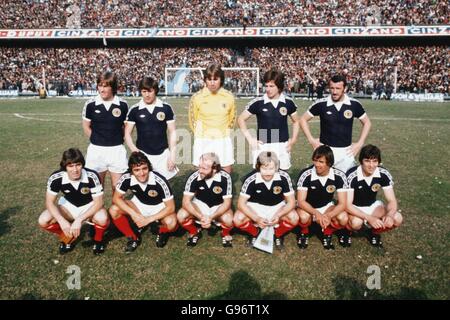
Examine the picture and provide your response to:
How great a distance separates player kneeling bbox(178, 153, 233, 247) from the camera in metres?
4.98

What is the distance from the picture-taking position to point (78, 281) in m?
4.13

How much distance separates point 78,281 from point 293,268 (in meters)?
2.31

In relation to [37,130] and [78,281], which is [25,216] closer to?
[78,281]

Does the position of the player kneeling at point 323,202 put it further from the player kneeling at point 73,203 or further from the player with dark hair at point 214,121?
the player kneeling at point 73,203

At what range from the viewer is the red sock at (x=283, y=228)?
5.02 meters

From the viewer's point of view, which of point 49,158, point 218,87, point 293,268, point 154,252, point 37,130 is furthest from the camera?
point 37,130

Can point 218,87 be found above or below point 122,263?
above

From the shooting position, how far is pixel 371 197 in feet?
16.9

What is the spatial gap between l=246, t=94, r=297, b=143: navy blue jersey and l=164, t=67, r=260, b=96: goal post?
77.3 feet

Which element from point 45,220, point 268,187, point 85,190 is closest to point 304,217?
point 268,187

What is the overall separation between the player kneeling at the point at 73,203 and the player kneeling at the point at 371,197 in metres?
3.09

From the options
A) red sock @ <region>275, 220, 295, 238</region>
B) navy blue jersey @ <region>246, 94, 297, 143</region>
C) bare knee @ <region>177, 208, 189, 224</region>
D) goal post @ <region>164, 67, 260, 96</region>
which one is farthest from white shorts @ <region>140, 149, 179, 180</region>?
goal post @ <region>164, 67, 260, 96</region>

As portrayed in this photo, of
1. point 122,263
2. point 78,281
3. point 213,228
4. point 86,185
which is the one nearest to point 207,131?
point 213,228
